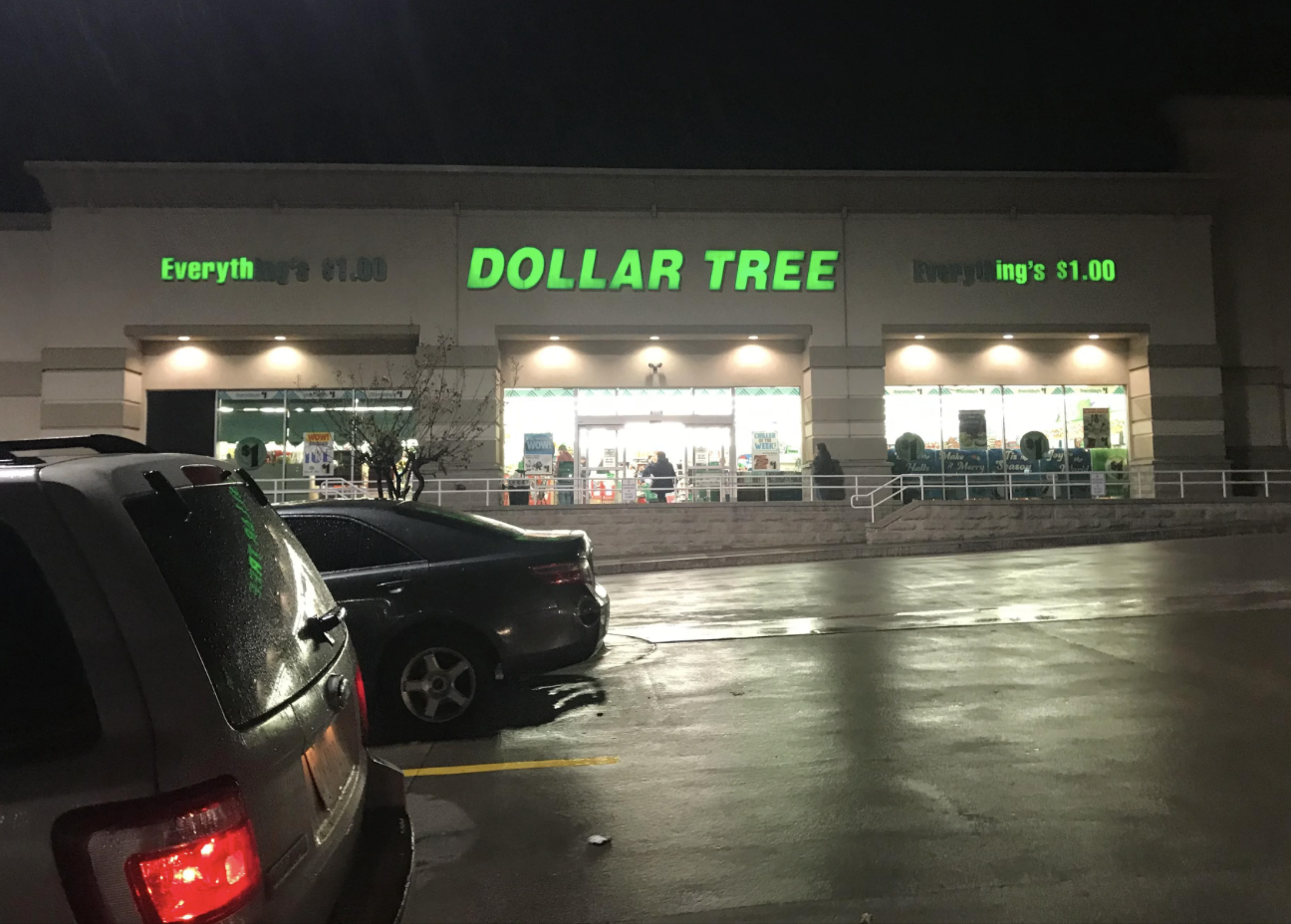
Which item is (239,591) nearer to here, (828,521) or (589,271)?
(828,521)

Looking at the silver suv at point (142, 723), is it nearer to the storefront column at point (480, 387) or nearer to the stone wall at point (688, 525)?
the stone wall at point (688, 525)

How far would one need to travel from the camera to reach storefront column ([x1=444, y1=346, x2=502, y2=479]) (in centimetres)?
2591

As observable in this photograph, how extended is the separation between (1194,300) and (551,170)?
1984cm

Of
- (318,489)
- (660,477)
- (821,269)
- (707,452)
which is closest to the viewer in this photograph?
(660,477)

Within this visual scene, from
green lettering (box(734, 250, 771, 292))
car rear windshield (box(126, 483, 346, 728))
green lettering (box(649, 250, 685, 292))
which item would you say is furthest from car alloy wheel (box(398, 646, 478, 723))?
green lettering (box(734, 250, 771, 292))

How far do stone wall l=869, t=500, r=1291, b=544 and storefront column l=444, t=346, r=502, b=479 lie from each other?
10.9 meters

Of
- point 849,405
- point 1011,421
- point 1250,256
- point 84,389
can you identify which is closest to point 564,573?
point 849,405

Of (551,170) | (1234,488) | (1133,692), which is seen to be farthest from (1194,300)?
(1133,692)

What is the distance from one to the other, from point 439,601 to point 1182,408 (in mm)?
27649

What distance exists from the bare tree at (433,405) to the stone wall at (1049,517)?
11.3 metres

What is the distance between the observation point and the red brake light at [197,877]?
1.83m

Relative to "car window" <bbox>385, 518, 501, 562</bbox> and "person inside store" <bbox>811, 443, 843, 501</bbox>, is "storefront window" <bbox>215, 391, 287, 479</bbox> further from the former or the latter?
"car window" <bbox>385, 518, 501, 562</bbox>

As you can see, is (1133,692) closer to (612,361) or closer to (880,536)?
(880,536)

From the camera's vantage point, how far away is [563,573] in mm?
6836
